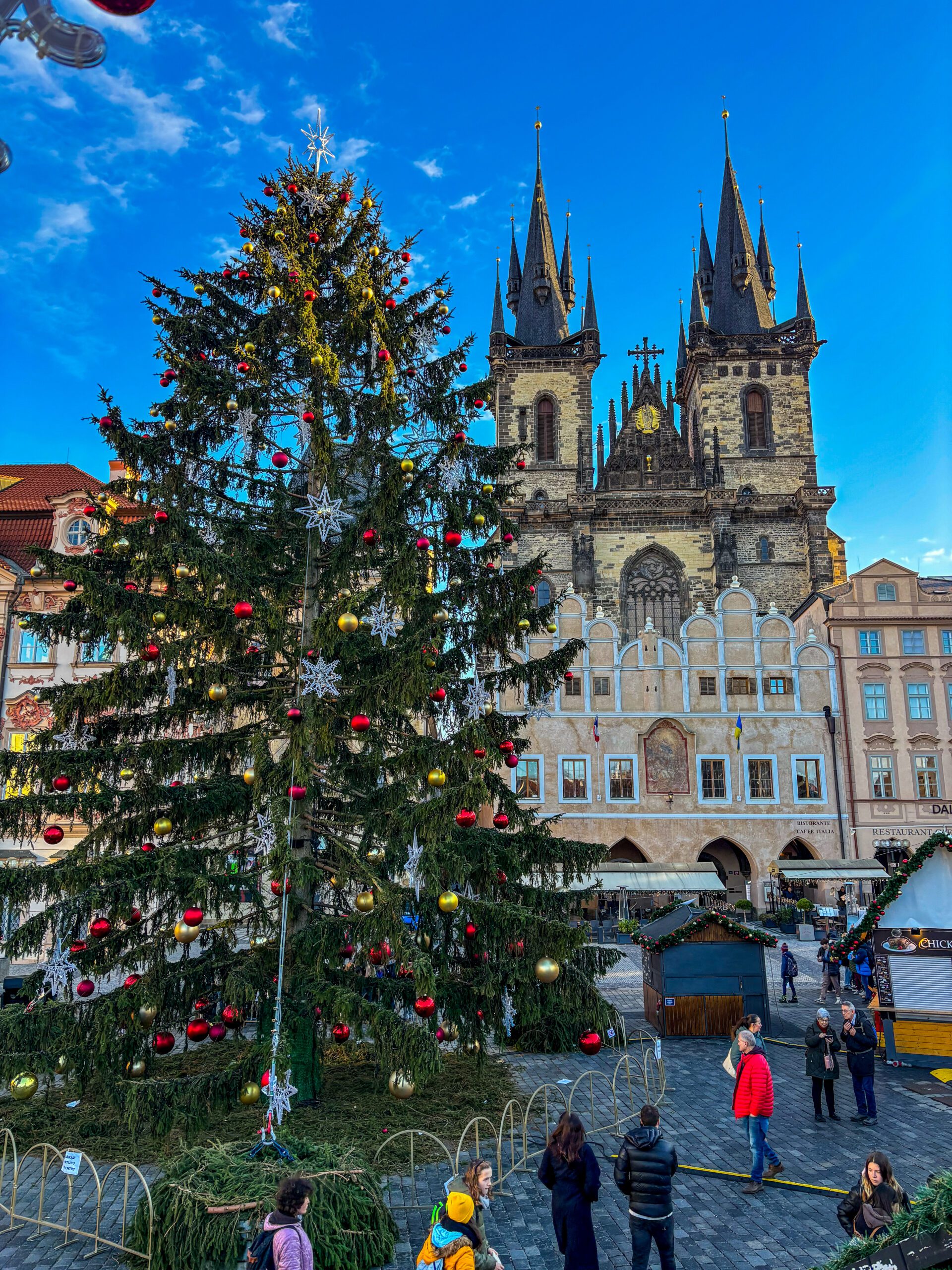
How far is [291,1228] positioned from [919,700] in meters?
32.3

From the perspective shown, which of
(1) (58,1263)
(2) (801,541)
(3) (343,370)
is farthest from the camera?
(2) (801,541)

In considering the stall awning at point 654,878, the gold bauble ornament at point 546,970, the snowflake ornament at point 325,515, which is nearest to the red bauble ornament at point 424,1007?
the gold bauble ornament at point 546,970

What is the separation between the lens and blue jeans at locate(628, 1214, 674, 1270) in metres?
5.84

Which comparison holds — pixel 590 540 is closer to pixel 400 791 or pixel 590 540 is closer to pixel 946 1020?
pixel 946 1020

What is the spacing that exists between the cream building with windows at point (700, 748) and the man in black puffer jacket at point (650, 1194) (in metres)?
24.7

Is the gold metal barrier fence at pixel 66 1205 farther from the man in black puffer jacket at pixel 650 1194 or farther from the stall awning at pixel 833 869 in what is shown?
the stall awning at pixel 833 869

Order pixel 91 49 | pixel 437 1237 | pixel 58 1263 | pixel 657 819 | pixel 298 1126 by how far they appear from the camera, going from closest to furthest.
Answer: pixel 91 49 < pixel 437 1237 < pixel 58 1263 < pixel 298 1126 < pixel 657 819

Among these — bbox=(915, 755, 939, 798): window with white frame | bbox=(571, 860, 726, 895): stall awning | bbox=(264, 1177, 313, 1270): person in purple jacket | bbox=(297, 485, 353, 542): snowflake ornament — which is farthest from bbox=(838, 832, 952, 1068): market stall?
bbox=(915, 755, 939, 798): window with white frame

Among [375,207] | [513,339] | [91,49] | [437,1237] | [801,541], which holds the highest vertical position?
[513,339]

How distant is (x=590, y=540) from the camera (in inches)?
1857

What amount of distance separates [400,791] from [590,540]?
129 feet

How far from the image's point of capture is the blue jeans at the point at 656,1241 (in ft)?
19.2

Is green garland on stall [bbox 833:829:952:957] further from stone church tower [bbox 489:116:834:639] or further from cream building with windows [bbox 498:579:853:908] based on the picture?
stone church tower [bbox 489:116:834:639]

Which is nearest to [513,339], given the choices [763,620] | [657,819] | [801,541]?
[801,541]
